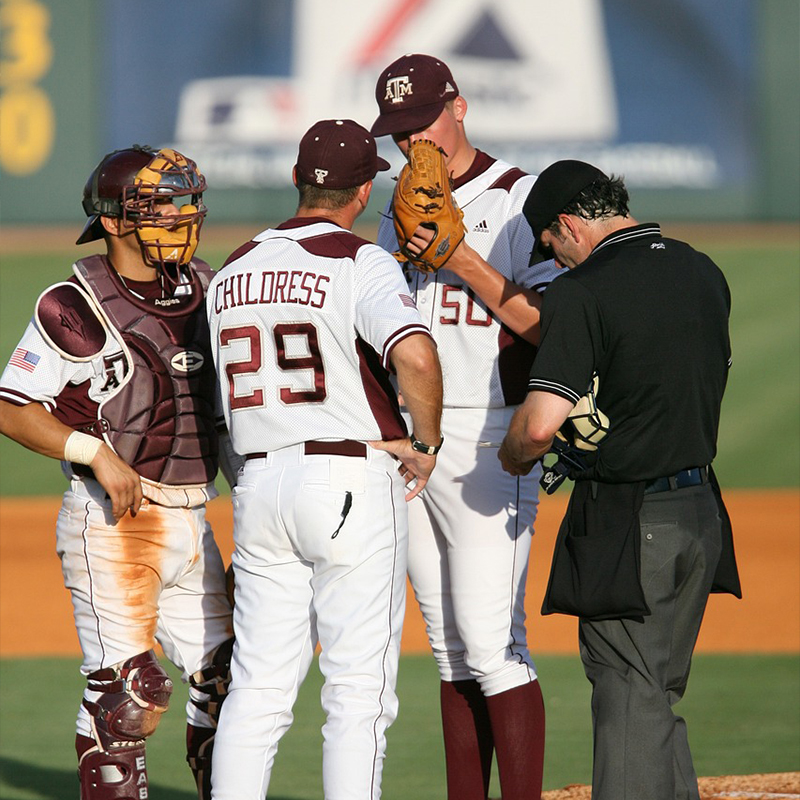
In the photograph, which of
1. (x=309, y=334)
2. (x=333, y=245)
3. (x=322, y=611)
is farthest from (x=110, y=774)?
(x=333, y=245)

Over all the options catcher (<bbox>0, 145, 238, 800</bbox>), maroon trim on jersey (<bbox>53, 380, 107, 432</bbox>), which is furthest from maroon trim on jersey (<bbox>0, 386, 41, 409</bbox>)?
A: maroon trim on jersey (<bbox>53, 380, 107, 432</bbox>)

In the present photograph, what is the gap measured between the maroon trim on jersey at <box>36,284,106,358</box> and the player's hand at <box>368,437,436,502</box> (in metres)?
0.91

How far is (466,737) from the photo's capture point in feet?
13.8

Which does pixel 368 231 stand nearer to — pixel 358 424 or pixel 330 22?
pixel 330 22

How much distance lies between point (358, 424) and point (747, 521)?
6.99 m

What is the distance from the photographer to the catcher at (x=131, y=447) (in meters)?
3.81

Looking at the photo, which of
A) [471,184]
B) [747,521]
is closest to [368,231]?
[747,521]

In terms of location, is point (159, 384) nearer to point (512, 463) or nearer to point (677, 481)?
point (512, 463)

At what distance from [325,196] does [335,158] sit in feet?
0.42

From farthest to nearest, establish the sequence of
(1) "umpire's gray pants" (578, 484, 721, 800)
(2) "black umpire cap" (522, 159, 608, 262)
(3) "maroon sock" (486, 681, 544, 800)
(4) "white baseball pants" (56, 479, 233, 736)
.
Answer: (3) "maroon sock" (486, 681, 544, 800) < (4) "white baseball pants" (56, 479, 233, 736) < (2) "black umpire cap" (522, 159, 608, 262) < (1) "umpire's gray pants" (578, 484, 721, 800)

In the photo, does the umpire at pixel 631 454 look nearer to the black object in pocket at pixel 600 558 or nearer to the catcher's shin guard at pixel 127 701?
the black object in pocket at pixel 600 558

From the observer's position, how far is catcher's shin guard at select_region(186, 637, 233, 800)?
4.06m

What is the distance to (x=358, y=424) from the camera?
3.62 metres

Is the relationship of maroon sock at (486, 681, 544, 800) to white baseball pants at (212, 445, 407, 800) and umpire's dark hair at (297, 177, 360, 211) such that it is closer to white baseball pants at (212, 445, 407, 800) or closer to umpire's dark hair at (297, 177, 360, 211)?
white baseball pants at (212, 445, 407, 800)
